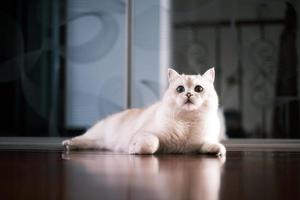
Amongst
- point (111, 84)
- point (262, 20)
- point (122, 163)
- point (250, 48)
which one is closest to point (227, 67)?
point (250, 48)

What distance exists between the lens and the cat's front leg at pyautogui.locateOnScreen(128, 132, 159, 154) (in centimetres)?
143

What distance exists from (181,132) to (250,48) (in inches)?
43.8

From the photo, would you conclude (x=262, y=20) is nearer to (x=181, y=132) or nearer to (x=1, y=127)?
(x=181, y=132)

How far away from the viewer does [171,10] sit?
244 centimetres

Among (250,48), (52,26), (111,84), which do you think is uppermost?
(52,26)

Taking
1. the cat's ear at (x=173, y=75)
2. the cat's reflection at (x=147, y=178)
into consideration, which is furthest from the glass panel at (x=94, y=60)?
the cat's reflection at (x=147, y=178)

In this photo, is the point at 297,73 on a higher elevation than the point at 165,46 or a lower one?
lower

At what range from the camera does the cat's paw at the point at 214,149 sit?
A: 1468 mm

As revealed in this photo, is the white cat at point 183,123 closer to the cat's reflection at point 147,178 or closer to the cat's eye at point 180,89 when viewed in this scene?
the cat's eye at point 180,89

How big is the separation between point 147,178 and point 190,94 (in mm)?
615

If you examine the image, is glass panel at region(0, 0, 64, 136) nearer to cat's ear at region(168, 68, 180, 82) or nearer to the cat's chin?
cat's ear at region(168, 68, 180, 82)

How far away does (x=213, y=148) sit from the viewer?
149 centimetres

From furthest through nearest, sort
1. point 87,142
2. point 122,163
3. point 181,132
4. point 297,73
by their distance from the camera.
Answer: point 297,73
point 87,142
point 181,132
point 122,163

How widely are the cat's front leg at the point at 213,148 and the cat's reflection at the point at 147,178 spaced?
0.17 meters
